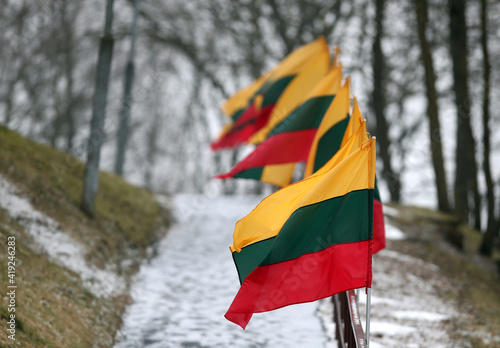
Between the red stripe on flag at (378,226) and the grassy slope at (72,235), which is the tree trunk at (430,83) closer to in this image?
the grassy slope at (72,235)

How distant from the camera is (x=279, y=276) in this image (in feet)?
19.8

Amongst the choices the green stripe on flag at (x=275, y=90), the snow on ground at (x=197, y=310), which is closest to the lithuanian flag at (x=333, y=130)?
the snow on ground at (x=197, y=310)

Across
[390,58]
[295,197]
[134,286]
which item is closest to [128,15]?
[390,58]

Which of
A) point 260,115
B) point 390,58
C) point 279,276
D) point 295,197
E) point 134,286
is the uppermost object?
point 390,58

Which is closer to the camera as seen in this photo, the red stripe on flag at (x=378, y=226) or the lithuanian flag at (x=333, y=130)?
the red stripe on flag at (x=378, y=226)

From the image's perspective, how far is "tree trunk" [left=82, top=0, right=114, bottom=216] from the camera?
462 inches

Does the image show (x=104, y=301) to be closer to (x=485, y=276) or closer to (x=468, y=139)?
(x=485, y=276)

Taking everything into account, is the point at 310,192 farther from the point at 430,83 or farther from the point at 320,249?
the point at 430,83

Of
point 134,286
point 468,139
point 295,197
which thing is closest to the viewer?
point 295,197

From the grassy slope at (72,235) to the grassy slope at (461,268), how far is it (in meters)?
5.05

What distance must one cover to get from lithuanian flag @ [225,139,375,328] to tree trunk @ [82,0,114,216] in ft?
20.5

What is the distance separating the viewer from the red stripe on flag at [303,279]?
19.5 feet

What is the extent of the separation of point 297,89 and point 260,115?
0.93 m

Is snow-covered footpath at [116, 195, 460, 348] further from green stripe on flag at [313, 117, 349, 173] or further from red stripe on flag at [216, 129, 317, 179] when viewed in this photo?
green stripe on flag at [313, 117, 349, 173]
